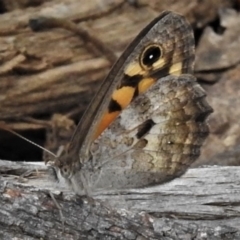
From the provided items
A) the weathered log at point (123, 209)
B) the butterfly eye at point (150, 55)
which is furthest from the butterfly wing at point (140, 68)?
the weathered log at point (123, 209)

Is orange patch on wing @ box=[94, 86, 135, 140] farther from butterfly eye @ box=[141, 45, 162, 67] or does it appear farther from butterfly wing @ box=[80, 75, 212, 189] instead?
butterfly eye @ box=[141, 45, 162, 67]

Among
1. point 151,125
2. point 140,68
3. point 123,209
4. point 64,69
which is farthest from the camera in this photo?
point 64,69

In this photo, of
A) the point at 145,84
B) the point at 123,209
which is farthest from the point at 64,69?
the point at 123,209

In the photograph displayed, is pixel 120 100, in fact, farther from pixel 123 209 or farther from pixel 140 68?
pixel 123 209

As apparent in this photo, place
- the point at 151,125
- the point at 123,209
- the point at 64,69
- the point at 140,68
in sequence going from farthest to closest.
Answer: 1. the point at 64,69
2. the point at 151,125
3. the point at 140,68
4. the point at 123,209

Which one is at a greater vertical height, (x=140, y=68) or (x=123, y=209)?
Answer: (x=140, y=68)

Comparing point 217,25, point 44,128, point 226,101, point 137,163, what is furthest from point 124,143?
point 217,25

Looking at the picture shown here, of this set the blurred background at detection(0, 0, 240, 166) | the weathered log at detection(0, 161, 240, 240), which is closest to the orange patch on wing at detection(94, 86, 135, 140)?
the weathered log at detection(0, 161, 240, 240)
